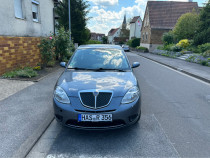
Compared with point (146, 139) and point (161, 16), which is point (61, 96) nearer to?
point (146, 139)

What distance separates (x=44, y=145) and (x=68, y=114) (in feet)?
2.25

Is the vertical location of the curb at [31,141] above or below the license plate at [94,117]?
below

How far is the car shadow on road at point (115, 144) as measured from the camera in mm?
2557

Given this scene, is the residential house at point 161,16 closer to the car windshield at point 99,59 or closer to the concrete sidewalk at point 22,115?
the car windshield at point 99,59

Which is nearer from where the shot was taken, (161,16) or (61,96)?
(61,96)

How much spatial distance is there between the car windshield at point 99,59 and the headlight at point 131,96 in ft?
3.16

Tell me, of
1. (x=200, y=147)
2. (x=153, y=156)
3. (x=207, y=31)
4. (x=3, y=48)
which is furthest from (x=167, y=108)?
(x=207, y=31)

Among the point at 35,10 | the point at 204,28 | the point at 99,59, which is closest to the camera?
the point at 99,59

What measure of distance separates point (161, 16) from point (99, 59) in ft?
108

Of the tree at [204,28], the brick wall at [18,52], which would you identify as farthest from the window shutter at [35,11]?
the tree at [204,28]

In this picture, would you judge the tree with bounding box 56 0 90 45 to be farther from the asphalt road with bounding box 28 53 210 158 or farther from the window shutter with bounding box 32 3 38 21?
the asphalt road with bounding box 28 53 210 158

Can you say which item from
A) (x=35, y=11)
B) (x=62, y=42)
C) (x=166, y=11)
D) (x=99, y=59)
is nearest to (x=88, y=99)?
(x=99, y=59)

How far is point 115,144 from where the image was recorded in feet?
9.12

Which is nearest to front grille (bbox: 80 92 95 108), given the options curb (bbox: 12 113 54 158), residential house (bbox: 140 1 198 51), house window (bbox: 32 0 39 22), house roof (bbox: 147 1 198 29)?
curb (bbox: 12 113 54 158)
